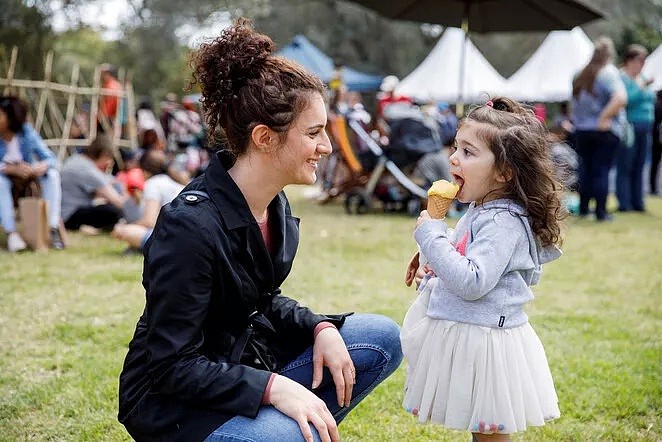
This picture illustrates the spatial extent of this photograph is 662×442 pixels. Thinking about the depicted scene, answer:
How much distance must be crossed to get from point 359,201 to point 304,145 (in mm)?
7585

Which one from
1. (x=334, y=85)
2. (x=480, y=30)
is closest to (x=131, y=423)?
(x=480, y=30)

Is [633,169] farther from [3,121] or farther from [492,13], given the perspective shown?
[3,121]

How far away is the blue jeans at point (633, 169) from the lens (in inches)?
382

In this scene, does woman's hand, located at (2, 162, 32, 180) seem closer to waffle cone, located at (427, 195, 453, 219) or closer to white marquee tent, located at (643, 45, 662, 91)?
Result: waffle cone, located at (427, 195, 453, 219)

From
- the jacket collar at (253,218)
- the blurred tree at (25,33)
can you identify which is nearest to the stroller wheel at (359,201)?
the blurred tree at (25,33)

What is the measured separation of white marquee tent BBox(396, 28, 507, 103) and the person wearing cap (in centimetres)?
748

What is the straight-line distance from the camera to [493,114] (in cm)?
Result: 221

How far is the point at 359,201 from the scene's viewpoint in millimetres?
9703

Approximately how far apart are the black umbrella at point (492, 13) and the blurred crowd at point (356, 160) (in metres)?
0.78

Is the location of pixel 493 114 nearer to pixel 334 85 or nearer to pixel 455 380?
pixel 455 380

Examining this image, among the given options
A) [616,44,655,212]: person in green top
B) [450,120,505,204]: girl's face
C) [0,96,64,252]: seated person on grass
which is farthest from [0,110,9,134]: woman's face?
[616,44,655,212]: person in green top

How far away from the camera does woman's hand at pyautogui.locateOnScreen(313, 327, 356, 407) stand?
224 cm

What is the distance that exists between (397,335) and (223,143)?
Result: 2.67ft

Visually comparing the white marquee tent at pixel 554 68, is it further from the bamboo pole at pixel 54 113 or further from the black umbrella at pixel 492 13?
the bamboo pole at pixel 54 113
